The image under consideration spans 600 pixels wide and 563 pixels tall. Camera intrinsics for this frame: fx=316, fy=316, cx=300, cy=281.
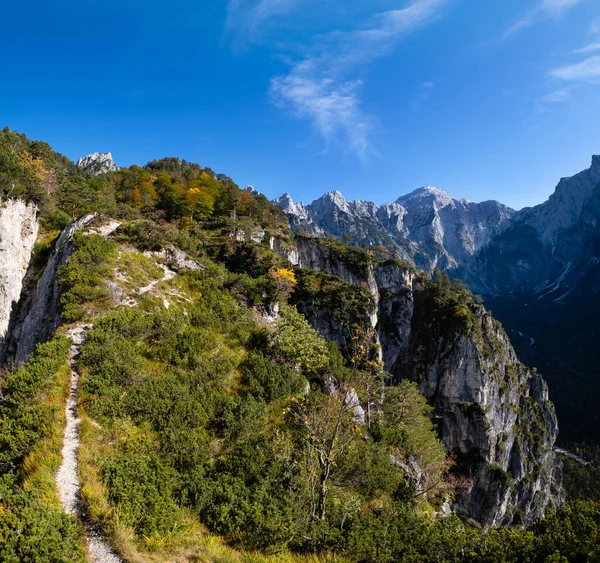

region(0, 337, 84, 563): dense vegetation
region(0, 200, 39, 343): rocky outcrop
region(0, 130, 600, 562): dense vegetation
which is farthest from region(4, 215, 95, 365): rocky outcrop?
region(0, 337, 84, 563): dense vegetation

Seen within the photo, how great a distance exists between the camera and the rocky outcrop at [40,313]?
2340 centimetres

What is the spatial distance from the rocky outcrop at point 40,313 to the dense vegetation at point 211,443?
2256mm

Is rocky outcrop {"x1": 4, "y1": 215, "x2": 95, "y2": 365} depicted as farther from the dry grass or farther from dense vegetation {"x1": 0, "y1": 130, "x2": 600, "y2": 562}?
the dry grass

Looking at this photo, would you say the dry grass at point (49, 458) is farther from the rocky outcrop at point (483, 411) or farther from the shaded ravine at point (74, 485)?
the rocky outcrop at point (483, 411)

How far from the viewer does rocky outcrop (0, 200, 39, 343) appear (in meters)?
31.7

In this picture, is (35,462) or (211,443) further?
(211,443)

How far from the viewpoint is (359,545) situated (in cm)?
874

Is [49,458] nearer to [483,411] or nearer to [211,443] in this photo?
[211,443]

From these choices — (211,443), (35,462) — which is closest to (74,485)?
(35,462)

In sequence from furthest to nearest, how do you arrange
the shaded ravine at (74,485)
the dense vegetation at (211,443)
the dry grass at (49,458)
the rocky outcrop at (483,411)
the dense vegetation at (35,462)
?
the rocky outcrop at (483,411)
the dry grass at (49,458)
the dense vegetation at (211,443)
the shaded ravine at (74,485)
the dense vegetation at (35,462)

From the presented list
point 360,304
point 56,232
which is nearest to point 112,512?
point 56,232

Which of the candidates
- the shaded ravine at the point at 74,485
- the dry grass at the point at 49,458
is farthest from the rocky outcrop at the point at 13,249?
the dry grass at the point at 49,458

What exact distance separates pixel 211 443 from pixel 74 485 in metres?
5.69

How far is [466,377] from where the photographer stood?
69.2 metres
